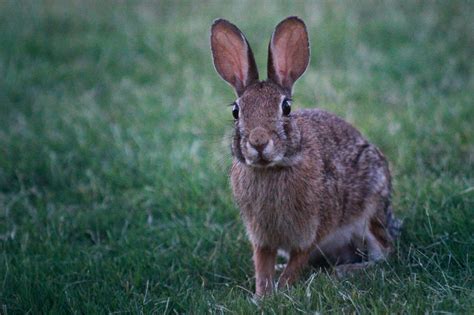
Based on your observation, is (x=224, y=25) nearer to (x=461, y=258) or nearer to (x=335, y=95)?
(x=461, y=258)

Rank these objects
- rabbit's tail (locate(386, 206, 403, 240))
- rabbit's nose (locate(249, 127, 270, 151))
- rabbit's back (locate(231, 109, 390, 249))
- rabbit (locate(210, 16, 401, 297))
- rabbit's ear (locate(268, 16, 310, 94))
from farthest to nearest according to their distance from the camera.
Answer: rabbit's tail (locate(386, 206, 403, 240)) → rabbit's ear (locate(268, 16, 310, 94)) → rabbit's back (locate(231, 109, 390, 249)) → rabbit (locate(210, 16, 401, 297)) → rabbit's nose (locate(249, 127, 270, 151))

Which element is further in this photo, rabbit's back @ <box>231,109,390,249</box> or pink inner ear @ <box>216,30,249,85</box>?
pink inner ear @ <box>216,30,249,85</box>

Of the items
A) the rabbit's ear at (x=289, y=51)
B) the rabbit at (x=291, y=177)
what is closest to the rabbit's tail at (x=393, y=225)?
the rabbit at (x=291, y=177)

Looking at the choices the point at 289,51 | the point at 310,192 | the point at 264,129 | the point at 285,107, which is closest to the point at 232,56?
the point at 289,51

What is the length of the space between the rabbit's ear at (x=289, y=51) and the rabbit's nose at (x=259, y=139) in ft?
1.77

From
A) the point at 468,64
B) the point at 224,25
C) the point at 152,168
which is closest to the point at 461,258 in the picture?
the point at 224,25

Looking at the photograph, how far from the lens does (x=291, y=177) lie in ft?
13.1

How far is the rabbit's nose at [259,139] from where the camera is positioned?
3.62 m

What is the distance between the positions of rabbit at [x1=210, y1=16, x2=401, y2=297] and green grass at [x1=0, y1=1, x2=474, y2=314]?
0.23 meters

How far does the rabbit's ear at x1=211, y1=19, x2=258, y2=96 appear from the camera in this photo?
4112mm

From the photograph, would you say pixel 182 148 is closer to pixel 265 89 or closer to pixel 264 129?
pixel 265 89

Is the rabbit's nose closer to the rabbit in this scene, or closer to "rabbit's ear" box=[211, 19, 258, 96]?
the rabbit

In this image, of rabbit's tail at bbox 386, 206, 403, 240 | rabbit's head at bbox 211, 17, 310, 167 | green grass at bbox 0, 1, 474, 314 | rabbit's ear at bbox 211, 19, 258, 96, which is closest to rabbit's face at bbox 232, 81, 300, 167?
rabbit's head at bbox 211, 17, 310, 167

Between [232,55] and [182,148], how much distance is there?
6.26 feet
